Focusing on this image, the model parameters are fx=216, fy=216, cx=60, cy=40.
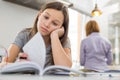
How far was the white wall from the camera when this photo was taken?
7.65 ft

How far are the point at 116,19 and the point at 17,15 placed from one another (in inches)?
86.6

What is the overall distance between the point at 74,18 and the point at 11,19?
190 cm

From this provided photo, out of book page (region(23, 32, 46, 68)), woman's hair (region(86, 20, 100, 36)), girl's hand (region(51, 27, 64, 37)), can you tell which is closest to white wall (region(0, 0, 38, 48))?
woman's hair (region(86, 20, 100, 36))

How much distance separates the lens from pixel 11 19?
8.03ft

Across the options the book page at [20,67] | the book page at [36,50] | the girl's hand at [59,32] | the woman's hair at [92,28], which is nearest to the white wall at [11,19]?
the woman's hair at [92,28]

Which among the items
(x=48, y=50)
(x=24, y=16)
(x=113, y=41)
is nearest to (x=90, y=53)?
(x=24, y=16)

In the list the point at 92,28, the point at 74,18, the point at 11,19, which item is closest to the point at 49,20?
the point at 11,19

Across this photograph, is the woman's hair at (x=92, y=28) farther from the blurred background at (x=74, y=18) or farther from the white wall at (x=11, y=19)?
the white wall at (x=11, y=19)

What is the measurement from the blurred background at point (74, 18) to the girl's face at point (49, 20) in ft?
3.60

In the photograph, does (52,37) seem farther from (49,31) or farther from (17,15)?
(17,15)

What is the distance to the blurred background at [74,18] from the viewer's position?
2.37 m

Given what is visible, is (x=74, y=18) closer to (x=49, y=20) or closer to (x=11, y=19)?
(x=11, y=19)

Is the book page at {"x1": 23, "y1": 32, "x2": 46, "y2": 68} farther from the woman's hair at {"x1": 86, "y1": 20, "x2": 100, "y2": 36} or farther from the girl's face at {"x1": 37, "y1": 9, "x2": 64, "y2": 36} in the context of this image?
the woman's hair at {"x1": 86, "y1": 20, "x2": 100, "y2": 36}

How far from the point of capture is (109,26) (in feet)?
13.4
